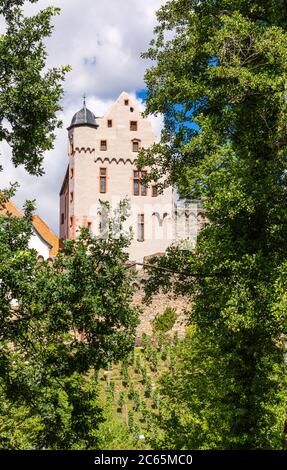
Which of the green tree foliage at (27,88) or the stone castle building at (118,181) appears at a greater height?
the stone castle building at (118,181)

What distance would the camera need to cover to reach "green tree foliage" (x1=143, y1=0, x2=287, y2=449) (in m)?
11.5

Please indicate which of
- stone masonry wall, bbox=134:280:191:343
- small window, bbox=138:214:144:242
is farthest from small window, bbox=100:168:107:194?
stone masonry wall, bbox=134:280:191:343

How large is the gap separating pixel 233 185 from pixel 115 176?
36.8 metres

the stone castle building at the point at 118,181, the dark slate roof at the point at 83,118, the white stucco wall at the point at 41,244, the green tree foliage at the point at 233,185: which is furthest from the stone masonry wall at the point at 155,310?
the green tree foliage at the point at 233,185

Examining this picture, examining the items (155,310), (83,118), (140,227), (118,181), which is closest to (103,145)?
(83,118)

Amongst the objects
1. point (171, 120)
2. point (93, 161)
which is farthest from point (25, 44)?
point (93, 161)

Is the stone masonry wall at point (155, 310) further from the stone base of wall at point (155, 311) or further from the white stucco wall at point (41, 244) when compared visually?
the white stucco wall at point (41, 244)

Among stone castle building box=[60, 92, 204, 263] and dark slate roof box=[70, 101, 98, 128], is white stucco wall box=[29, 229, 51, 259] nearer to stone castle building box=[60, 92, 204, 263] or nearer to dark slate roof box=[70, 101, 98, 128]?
stone castle building box=[60, 92, 204, 263]

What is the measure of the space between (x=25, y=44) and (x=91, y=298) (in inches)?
219

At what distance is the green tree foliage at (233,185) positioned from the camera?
11547mm

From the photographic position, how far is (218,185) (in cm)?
1223

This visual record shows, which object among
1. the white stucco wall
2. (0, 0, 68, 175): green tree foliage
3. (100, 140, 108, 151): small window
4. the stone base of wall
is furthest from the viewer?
(100, 140, 108, 151): small window

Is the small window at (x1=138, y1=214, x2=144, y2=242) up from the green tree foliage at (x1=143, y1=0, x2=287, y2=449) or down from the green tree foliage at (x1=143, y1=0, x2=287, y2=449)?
up

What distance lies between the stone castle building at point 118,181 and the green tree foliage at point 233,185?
98.4ft
